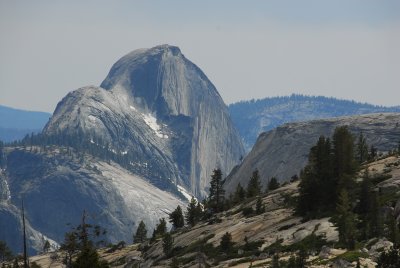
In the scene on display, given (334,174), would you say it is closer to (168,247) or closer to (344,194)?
(344,194)

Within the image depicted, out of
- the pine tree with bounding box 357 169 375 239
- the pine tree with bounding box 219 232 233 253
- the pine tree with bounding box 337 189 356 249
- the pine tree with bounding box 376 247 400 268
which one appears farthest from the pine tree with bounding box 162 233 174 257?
the pine tree with bounding box 376 247 400 268

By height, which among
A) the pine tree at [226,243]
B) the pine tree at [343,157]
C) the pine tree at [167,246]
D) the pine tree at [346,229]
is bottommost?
the pine tree at [167,246]

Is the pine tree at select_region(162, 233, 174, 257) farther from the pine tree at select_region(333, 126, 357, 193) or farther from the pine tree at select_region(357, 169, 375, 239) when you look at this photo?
the pine tree at select_region(357, 169, 375, 239)

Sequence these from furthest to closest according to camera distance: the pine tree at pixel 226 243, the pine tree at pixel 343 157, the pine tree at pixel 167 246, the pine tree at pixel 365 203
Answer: the pine tree at pixel 167 246 < the pine tree at pixel 343 157 < the pine tree at pixel 226 243 < the pine tree at pixel 365 203

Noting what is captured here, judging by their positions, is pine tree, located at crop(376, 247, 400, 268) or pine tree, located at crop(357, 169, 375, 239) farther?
pine tree, located at crop(357, 169, 375, 239)

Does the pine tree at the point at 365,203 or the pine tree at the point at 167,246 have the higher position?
the pine tree at the point at 365,203

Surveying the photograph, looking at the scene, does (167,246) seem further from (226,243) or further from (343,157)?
(343,157)

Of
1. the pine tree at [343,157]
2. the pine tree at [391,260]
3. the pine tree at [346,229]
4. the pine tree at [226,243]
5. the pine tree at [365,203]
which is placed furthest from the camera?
the pine tree at [343,157]

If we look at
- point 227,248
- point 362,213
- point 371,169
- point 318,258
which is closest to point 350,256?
point 318,258

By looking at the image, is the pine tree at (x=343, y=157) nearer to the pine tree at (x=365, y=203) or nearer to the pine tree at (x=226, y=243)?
the pine tree at (x=365, y=203)

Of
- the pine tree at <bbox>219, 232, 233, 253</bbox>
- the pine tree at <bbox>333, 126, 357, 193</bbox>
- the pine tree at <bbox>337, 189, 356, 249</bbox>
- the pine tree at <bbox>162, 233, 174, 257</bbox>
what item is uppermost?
the pine tree at <bbox>333, 126, 357, 193</bbox>

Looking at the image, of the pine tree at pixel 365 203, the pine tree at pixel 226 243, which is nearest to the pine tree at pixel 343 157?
the pine tree at pixel 365 203

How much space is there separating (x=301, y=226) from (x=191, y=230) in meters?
31.9

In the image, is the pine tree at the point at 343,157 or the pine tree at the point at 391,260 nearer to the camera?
the pine tree at the point at 391,260
